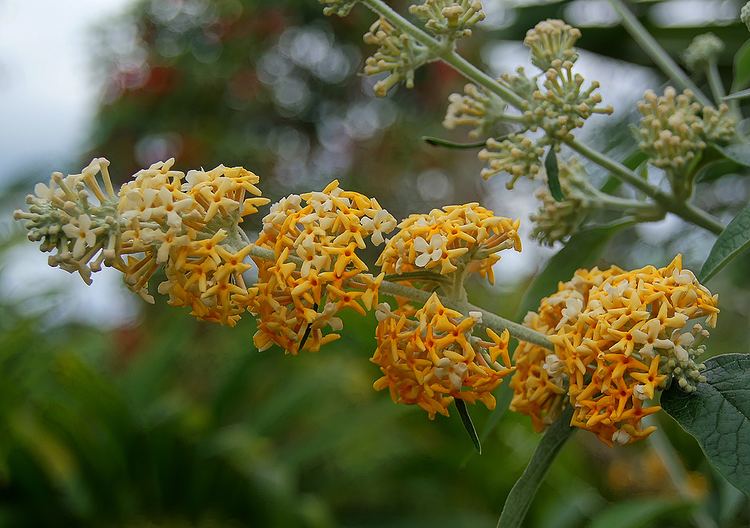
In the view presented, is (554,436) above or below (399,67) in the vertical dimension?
below

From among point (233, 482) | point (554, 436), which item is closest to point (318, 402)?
point (233, 482)

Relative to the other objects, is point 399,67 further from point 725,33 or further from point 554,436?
point 725,33

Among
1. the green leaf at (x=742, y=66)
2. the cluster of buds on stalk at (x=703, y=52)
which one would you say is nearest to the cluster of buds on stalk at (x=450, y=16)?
the green leaf at (x=742, y=66)

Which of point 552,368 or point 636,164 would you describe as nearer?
point 552,368

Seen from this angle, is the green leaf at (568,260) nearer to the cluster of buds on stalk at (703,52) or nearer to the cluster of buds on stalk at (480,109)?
the cluster of buds on stalk at (480,109)

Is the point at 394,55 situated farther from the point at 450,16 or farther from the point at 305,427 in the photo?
the point at 305,427

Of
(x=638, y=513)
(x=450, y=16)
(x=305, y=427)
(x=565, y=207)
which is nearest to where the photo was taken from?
Result: (x=450, y=16)

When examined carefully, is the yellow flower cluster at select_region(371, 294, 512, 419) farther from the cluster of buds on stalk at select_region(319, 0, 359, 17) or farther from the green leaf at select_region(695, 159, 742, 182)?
the green leaf at select_region(695, 159, 742, 182)

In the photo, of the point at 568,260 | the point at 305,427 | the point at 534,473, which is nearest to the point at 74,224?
the point at 534,473
